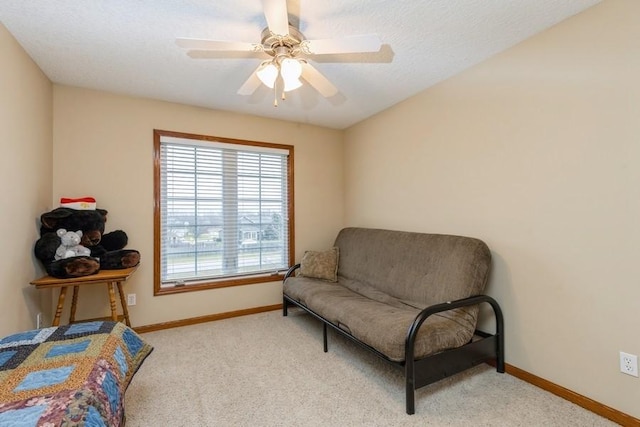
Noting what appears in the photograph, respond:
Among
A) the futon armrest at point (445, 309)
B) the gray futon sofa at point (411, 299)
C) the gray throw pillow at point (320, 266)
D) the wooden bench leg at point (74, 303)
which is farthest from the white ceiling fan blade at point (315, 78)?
the wooden bench leg at point (74, 303)

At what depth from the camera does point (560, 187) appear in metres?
1.88

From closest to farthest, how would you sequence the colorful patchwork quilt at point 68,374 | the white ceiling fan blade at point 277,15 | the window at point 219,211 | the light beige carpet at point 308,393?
1. the colorful patchwork quilt at point 68,374
2. the white ceiling fan blade at point 277,15
3. the light beige carpet at point 308,393
4. the window at point 219,211

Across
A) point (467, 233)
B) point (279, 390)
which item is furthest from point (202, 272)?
point (467, 233)

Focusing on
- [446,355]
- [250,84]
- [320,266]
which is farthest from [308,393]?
[250,84]

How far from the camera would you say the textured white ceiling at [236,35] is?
66.7 inches

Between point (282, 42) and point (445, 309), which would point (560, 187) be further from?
point (282, 42)

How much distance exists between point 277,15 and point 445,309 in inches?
76.5

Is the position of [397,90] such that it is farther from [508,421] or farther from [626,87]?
[508,421]

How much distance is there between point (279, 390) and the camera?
1974 millimetres

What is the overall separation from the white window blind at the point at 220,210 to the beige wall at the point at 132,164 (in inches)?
6.2

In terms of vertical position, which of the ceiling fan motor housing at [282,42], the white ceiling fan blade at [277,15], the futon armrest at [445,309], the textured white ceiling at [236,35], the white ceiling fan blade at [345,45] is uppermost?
the textured white ceiling at [236,35]

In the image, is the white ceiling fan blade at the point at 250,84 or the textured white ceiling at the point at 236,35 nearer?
the textured white ceiling at the point at 236,35

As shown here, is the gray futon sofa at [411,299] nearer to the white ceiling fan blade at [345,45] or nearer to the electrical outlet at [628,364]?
the electrical outlet at [628,364]

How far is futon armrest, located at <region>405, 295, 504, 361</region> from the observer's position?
1.72 metres
